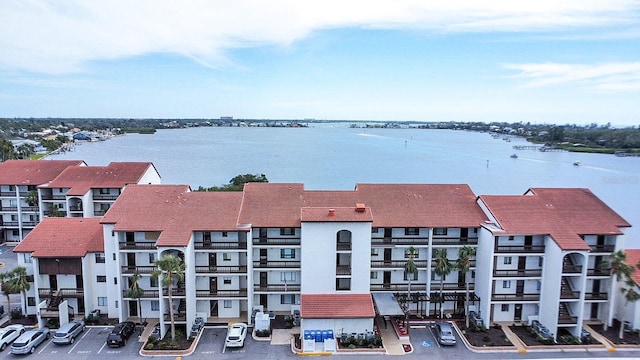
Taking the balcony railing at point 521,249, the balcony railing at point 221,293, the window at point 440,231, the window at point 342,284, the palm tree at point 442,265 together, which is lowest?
the balcony railing at point 221,293

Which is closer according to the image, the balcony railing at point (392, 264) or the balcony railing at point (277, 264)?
the balcony railing at point (277, 264)

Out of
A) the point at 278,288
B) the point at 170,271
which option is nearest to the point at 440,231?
the point at 278,288

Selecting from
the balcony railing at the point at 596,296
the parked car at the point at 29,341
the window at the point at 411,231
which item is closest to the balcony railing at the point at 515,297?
the balcony railing at the point at 596,296

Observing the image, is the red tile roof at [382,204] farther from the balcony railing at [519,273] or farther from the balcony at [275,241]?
the balcony railing at [519,273]

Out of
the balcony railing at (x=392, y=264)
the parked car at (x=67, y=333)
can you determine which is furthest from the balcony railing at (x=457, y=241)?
the parked car at (x=67, y=333)

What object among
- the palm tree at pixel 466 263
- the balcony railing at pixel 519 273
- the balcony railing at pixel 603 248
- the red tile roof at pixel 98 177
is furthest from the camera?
the red tile roof at pixel 98 177

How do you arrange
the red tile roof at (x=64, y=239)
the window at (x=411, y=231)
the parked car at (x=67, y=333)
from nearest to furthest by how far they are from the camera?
the parked car at (x=67, y=333) < the red tile roof at (x=64, y=239) < the window at (x=411, y=231)

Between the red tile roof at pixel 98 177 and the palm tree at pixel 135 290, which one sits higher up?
the red tile roof at pixel 98 177
